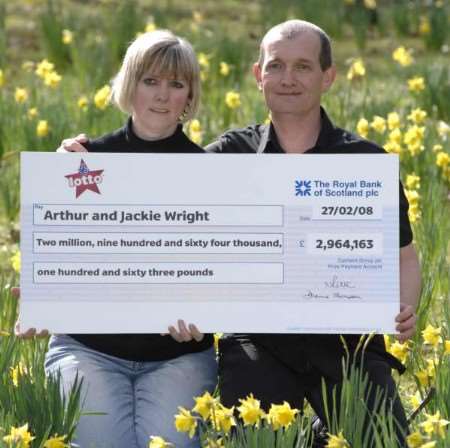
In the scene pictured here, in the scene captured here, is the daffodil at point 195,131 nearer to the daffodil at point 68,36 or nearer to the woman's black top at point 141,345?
the woman's black top at point 141,345

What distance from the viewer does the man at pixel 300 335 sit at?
11.3ft

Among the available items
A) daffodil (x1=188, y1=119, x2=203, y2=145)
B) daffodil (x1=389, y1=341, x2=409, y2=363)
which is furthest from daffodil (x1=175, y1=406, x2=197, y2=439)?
daffodil (x1=188, y1=119, x2=203, y2=145)

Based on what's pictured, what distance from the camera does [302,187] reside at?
3.41 metres

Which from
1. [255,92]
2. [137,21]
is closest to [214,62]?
[255,92]

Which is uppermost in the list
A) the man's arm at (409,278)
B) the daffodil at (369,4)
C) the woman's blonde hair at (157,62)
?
the daffodil at (369,4)

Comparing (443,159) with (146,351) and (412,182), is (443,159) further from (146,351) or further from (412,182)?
(146,351)

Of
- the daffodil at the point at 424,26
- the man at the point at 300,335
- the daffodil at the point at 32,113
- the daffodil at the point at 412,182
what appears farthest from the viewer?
the daffodil at the point at 424,26

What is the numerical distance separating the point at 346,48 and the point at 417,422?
7.46 meters

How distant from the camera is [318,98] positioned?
148 inches

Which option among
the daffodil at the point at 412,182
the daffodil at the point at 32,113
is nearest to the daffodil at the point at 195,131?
the daffodil at the point at 32,113

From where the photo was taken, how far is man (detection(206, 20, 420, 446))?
343cm

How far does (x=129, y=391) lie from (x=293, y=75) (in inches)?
42.4

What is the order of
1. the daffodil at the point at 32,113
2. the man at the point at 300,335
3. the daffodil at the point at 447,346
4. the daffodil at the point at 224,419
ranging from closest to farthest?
1. the daffodil at the point at 224,419
2. the daffodil at the point at 447,346
3. the man at the point at 300,335
4. the daffodil at the point at 32,113

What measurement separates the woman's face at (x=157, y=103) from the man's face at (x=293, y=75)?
0.89ft
